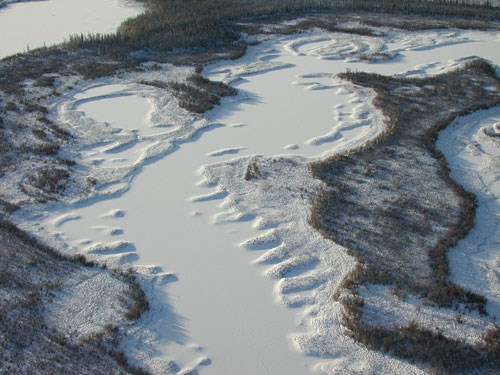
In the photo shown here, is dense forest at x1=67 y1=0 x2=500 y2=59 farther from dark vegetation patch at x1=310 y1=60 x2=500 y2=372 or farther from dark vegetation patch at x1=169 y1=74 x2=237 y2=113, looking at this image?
dark vegetation patch at x1=310 y1=60 x2=500 y2=372

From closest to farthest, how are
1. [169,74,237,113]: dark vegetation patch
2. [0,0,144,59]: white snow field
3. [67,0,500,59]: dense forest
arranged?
1. [169,74,237,113]: dark vegetation patch
2. [67,0,500,59]: dense forest
3. [0,0,144,59]: white snow field

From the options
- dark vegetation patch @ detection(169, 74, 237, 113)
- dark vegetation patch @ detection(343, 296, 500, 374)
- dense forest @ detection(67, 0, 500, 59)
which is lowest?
dark vegetation patch @ detection(343, 296, 500, 374)

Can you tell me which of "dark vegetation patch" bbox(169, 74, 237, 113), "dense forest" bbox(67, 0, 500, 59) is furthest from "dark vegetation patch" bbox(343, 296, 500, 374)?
A: "dense forest" bbox(67, 0, 500, 59)

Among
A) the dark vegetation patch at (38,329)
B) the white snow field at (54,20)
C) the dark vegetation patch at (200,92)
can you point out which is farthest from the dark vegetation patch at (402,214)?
the white snow field at (54,20)

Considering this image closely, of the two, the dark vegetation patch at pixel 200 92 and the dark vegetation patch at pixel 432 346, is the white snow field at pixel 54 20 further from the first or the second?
the dark vegetation patch at pixel 432 346

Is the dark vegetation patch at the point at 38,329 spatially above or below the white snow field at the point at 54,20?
below

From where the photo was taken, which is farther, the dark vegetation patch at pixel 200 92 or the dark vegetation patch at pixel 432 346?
the dark vegetation patch at pixel 200 92

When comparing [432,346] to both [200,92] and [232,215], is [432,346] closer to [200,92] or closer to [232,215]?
[232,215]
